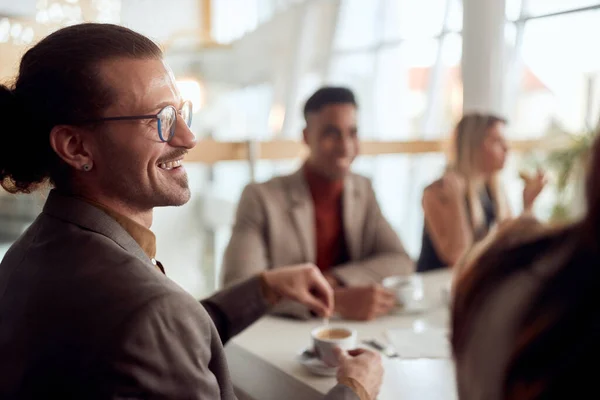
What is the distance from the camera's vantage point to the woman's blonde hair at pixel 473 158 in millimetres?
3062

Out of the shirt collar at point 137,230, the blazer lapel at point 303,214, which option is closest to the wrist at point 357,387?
the shirt collar at point 137,230

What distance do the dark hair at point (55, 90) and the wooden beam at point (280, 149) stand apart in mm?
1512

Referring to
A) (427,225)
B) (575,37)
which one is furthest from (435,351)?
(575,37)

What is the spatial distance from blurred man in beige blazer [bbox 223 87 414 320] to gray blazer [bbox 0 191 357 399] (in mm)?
1210

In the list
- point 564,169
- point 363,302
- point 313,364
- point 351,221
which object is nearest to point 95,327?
point 313,364

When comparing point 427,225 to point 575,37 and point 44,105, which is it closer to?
point 44,105

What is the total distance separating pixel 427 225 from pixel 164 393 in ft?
7.65

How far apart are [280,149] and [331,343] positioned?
186cm

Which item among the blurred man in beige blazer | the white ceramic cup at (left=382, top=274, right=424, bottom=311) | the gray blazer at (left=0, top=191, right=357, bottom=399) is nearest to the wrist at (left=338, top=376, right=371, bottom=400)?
the gray blazer at (left=0, top=191, right=357, bottom=399)

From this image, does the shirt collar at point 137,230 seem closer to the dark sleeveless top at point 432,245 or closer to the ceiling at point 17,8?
the dark sleeveless top at point 432,245

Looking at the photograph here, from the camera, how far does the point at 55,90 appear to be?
1.13 m

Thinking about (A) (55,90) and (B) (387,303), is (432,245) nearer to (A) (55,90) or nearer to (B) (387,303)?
(B) (387,303)

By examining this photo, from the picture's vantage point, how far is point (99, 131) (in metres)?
1.14

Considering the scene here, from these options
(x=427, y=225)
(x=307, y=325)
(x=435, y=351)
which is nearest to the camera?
(x=435, y=351)
